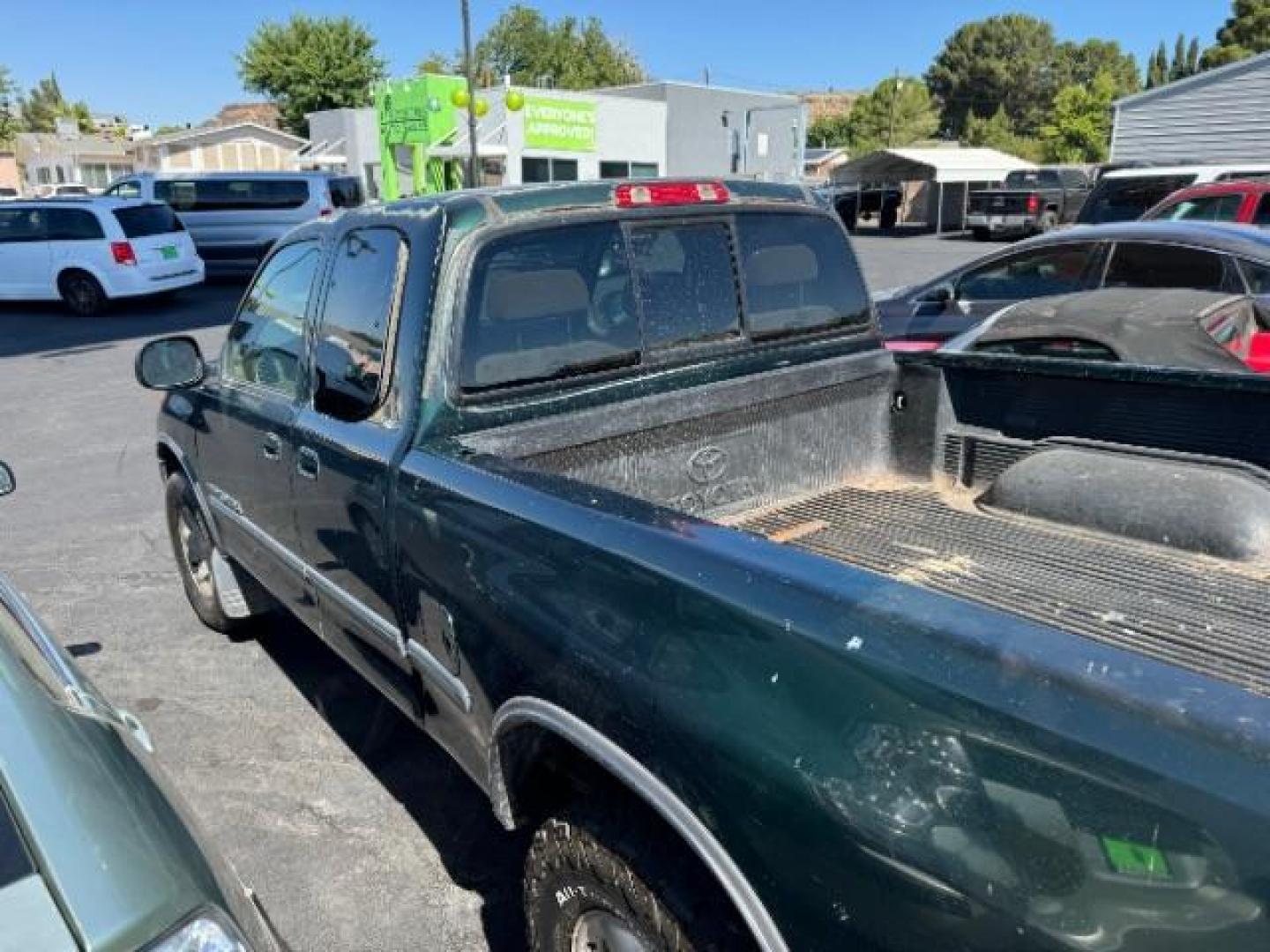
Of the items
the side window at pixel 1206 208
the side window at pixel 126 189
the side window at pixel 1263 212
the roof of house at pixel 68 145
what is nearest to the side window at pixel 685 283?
the side window at pixel 1206 208

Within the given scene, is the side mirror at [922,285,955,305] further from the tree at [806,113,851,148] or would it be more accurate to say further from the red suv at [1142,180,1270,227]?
the tree at [806,113,851,148]

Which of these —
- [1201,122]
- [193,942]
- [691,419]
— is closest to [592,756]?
[193,942]

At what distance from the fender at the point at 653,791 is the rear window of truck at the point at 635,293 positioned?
884 mm

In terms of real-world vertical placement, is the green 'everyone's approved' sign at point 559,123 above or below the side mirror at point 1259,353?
above

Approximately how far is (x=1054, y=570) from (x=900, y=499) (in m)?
0.79

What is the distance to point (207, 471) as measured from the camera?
3781mm

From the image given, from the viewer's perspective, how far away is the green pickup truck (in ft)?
3.92

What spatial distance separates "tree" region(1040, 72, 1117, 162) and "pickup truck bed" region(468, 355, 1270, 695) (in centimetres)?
5782

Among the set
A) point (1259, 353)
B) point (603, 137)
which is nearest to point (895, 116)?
point (603, 137)

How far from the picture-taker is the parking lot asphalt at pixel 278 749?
9.07 feet

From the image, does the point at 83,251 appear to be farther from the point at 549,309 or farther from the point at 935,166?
the point at 935,166

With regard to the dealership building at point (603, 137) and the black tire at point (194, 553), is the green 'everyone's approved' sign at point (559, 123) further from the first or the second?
the black tire at point (194, 553)

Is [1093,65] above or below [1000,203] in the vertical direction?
above

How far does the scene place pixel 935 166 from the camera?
37.1m
